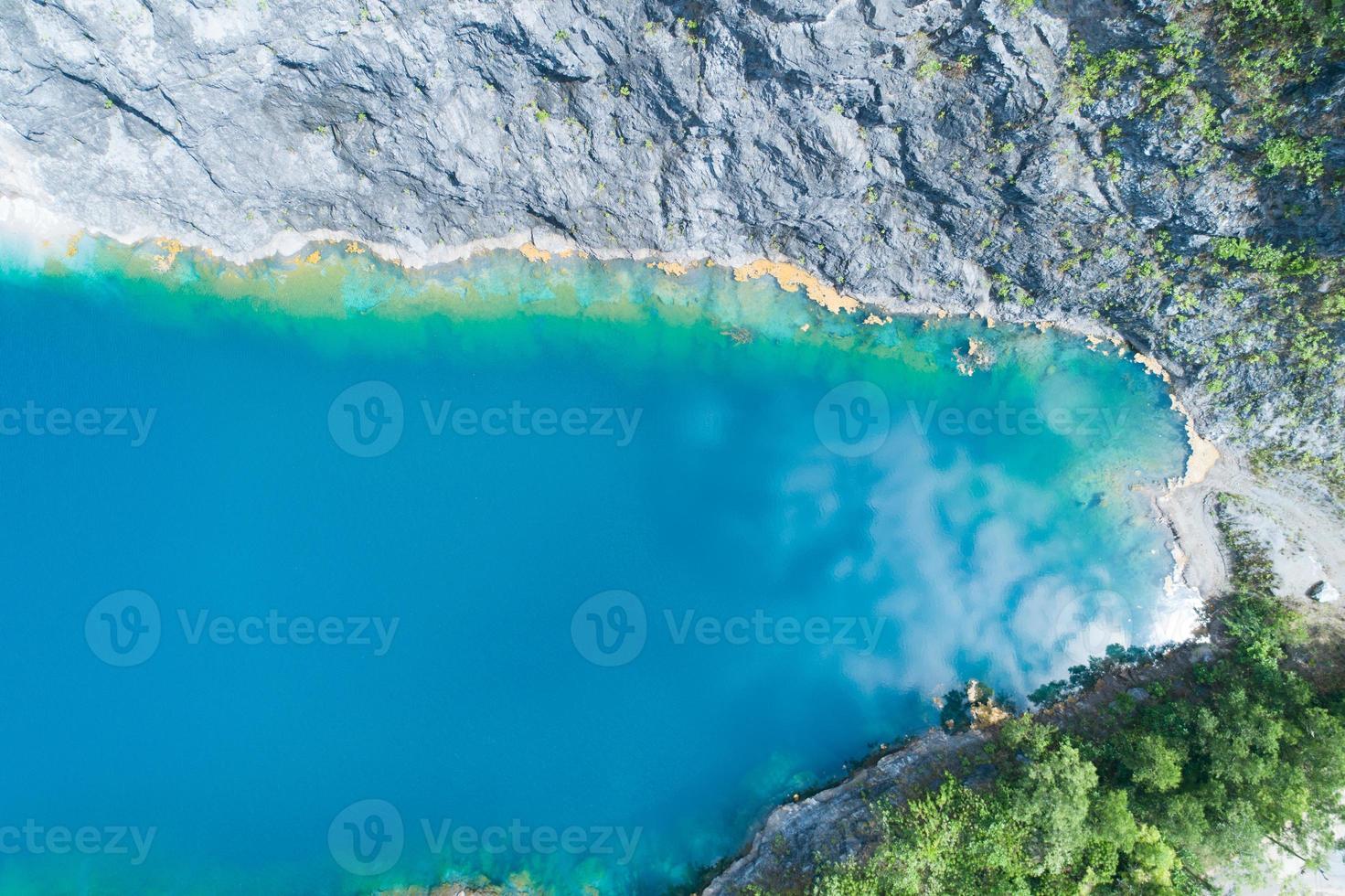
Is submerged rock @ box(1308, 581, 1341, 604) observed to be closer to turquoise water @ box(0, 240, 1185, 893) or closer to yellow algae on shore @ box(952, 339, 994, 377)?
turquoise water @ box(0, 240, 1185, 893)

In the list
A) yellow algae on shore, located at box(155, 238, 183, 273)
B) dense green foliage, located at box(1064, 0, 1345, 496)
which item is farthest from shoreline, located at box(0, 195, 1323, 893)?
dense green foliage, located at box(1064, 0, 1345, 496)

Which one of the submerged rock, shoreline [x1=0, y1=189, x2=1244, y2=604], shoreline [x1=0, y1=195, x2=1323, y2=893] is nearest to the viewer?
the submerged rock

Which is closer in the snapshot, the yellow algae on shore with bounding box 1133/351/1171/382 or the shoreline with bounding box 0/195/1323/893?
the shoreline with bounding box 0/195/1323/893

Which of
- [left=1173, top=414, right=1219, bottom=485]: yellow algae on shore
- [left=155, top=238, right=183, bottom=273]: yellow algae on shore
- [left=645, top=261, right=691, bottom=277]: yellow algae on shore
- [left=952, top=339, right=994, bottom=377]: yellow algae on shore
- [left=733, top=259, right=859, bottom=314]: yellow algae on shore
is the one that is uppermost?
[left=155, top=238, right=183, bottom=273]: yellow algae on shore

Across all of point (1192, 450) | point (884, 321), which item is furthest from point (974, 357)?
point (1192, 450)

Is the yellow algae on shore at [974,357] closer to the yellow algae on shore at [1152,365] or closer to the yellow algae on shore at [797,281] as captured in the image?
the yellow algae on shore at [797,281]

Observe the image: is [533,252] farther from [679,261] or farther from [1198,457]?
[1198,457]

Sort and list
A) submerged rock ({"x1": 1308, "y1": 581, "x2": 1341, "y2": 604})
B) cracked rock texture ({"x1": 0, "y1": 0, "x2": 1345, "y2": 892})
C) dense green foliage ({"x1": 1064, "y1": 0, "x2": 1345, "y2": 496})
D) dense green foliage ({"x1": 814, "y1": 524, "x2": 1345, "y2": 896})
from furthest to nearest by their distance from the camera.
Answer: submerged rock ({"x1": 1308, "y1": 581, "x2": 1341, "y2": 604}), dense green foliage ({"x1": 814, "y1": 524, "x2": 1345, "y2": 896}), cracked rock texture ({"x1": 0, "y1": 0, "x2": 1345, "y2": 892}), dense green foliage ({"x1": 1064, "y1": 0, "x2": 1345, "y2": 496})
